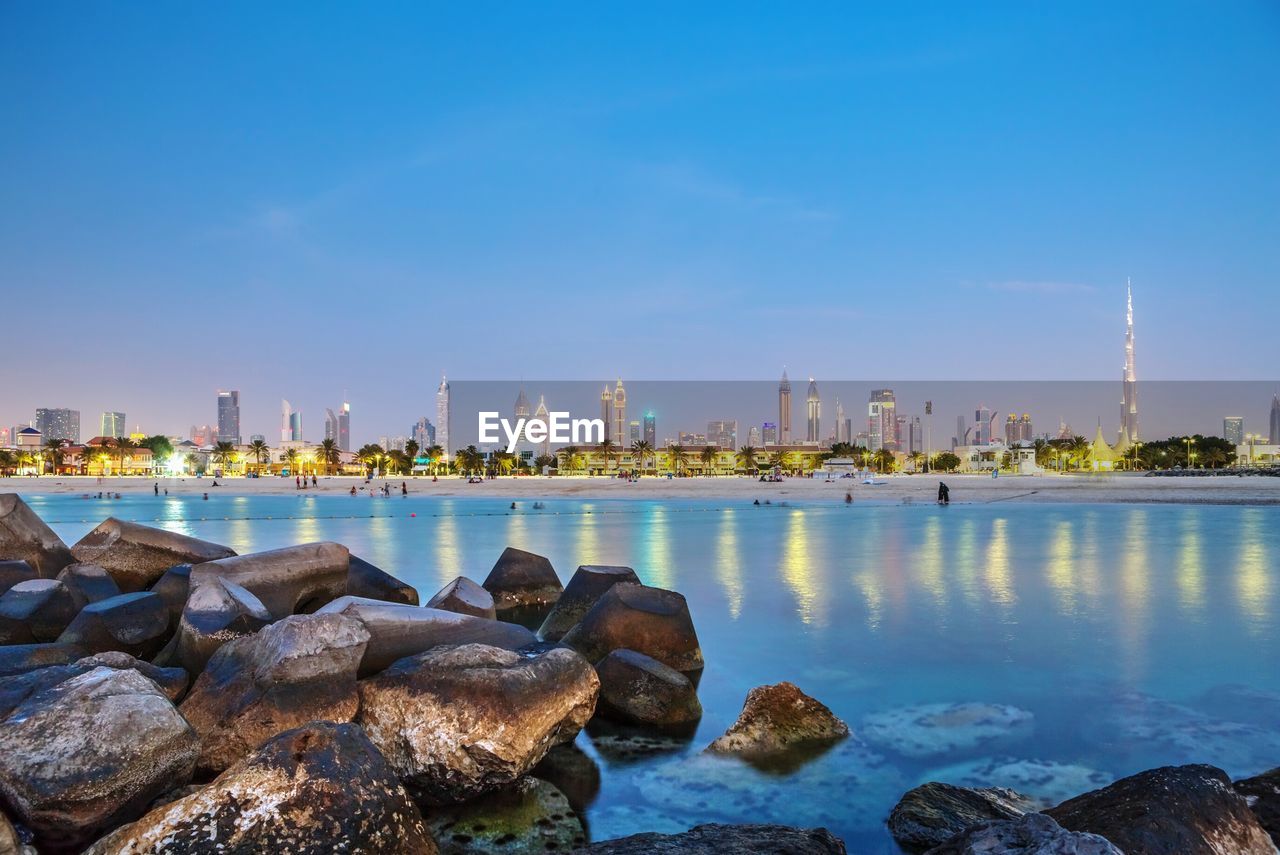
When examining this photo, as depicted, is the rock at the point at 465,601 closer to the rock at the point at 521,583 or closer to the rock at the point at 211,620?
the rock at the point at 211,620

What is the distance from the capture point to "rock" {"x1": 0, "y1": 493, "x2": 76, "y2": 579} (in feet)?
43.7

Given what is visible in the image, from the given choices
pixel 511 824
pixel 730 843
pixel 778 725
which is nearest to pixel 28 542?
pixel 511 824

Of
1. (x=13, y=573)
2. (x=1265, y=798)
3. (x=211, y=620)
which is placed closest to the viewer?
(x=1265, y=798)

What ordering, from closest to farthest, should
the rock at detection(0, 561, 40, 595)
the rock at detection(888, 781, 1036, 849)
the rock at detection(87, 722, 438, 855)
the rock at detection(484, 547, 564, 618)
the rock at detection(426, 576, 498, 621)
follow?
the rock at detection(87, 722, 438, 855)
the rock at detection(888, 781, 1036, 849)
the rock at detection(426, 576, 498, 621)
the rock at detection(0, 561, 40, 595)
the rock at detection(484, 547, 564, 618)

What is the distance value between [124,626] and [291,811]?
21.0ft

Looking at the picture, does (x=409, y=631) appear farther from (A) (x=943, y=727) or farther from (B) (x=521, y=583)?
(B) (x=521, y=583)

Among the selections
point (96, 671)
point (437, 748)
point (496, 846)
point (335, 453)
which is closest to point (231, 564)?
point (96, 671)

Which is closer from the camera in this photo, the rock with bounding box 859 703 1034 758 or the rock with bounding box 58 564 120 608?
→ the rock with bounding box 859 703 1034 758

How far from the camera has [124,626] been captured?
9383mm

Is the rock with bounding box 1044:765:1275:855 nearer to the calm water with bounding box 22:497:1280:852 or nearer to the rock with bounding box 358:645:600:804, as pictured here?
the calm water with bounding box 22:497:1280:852

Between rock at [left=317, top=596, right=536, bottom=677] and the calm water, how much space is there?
154 cm

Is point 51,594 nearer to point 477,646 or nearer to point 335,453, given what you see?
point 477,646

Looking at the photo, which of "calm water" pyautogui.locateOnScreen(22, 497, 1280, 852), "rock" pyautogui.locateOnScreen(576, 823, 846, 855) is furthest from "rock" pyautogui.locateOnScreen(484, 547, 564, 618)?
"rock" pyautogui.locateOnScreen(576, 823, 846, 855)

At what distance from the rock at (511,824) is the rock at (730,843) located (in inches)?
34.8
